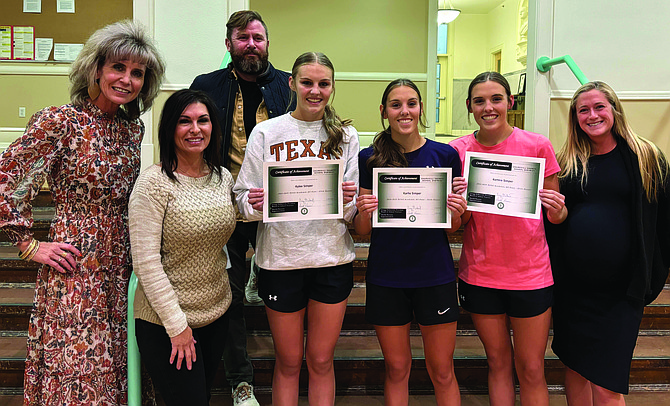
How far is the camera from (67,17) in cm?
628

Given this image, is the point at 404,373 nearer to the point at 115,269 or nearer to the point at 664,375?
the point at 115,269

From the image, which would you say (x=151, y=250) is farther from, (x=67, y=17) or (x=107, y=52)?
(x=67, y=17)

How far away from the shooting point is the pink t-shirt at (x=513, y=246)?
6.23 feet

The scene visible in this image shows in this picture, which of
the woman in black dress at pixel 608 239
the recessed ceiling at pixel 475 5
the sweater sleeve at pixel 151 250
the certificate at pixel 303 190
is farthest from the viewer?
the recessed ceiling at pixel 475 5

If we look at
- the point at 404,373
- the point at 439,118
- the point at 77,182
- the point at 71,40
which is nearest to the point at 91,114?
the point at 77,182

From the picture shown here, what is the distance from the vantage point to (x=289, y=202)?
1.80 metres

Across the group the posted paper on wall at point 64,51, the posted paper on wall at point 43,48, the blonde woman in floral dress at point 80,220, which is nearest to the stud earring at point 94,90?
→ the blonde woman in floral dress at point 80,220

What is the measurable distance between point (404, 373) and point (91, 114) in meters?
1.60

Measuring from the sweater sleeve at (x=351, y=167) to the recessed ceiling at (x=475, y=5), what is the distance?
10162 mm

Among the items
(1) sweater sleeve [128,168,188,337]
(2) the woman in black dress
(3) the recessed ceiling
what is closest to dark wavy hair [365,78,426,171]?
(2) the woman in black dress

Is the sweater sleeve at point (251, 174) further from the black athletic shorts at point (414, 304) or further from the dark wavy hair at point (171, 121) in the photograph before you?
the black athletic shorts at point (414, 304)

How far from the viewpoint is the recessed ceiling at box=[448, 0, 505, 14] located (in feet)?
37.1

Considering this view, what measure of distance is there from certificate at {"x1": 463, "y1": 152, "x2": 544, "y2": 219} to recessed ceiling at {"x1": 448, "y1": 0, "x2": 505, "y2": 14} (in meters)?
10.1

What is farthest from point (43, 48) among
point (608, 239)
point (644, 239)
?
point (644, 239)
